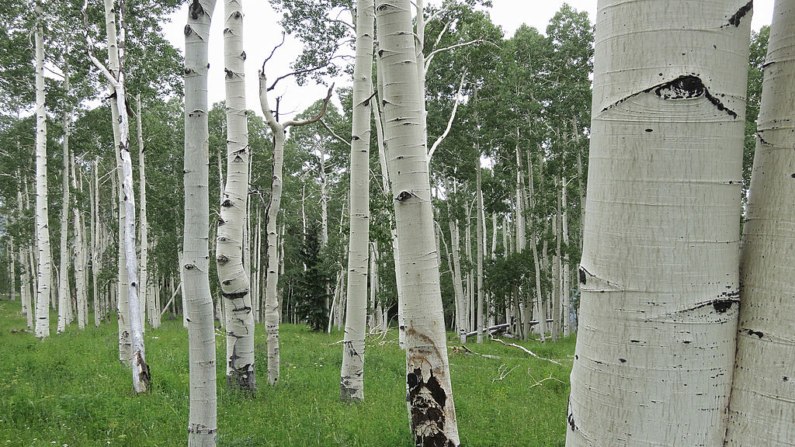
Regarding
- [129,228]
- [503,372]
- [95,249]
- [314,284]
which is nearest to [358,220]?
[129,228]

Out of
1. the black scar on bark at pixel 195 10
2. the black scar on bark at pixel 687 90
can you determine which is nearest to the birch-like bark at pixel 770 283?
the black scar on bark at pixel 687 90

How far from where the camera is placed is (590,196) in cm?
106

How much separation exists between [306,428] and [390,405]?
1407 millimetres

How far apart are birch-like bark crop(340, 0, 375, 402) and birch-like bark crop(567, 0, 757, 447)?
15.7ft

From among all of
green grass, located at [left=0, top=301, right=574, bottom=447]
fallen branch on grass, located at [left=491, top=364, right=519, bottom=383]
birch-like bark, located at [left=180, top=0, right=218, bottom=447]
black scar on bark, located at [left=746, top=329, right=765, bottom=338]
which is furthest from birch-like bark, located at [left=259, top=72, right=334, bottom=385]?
black scar on bark, located at [left=746, top=329, right=765, bottom=338]

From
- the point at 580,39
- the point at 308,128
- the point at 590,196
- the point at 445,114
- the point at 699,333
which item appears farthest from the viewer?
the point at 308,128

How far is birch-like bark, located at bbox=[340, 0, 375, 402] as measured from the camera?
5.69 meters

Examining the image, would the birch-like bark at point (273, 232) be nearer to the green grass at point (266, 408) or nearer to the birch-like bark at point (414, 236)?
the green grass at point (266, 408)

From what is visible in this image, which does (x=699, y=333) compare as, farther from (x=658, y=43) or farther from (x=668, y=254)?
(x=658, y=43)

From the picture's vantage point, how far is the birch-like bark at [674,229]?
91 centimetres

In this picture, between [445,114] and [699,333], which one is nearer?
[699,333]

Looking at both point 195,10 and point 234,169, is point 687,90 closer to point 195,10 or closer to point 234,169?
point 195,10

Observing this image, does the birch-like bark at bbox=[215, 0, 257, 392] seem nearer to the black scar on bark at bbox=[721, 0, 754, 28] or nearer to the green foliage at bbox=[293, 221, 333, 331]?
the black scar on bark at bbox=[721, 0, 754, 28]

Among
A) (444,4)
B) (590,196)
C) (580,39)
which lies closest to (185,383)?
(590,196)
